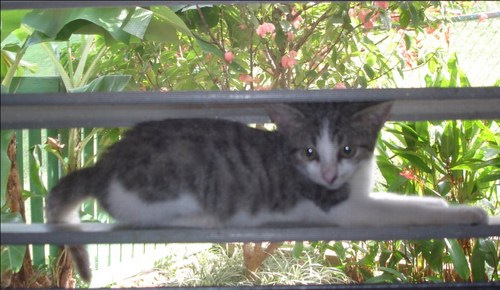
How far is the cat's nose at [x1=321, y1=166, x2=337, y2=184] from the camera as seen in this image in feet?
4.46

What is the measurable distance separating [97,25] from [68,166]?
0.78 meters

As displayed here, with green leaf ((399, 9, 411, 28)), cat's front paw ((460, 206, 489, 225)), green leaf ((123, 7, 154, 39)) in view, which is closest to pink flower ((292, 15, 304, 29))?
green leaf ((399, 9, 411, 28))

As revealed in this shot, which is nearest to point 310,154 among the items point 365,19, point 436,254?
point 365,19

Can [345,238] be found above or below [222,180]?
below

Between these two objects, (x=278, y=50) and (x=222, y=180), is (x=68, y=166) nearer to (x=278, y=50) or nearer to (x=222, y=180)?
(x=278, y=50)

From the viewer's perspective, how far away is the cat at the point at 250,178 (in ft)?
4.35

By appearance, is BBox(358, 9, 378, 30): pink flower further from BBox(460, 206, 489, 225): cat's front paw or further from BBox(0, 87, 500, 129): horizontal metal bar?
BBox(460, 206, 489, 225): cat's front paw

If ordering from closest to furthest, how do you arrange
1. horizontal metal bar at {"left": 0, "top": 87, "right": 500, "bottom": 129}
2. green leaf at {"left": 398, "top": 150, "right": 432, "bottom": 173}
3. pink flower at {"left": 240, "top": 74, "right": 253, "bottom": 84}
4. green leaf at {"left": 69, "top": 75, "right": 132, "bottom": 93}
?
horizontal metal bar at {"left": 0, "top": 87, "right": 500, "bottom": 129}, green leaf at {"left": 69, "top": 75, "right": 132, "bottom": 93}, pink flower at {"left": 240, "top": 74, "right": 253, "bottom": 84}, green leaf at {"left": 398, "top": 150, "right": 432, "bottom": 173}

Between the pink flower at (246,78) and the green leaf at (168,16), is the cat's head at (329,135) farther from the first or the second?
the pink flower at (246,78)

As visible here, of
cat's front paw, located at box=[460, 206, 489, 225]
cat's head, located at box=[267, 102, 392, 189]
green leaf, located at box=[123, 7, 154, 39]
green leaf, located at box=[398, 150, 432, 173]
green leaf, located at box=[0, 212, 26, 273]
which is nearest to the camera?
cat's front paw, located at box=[460, 206, 489, 225]

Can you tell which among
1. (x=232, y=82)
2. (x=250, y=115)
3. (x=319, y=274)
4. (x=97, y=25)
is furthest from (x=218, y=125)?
(x=319, y=274)

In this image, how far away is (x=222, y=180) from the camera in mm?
→ 1388

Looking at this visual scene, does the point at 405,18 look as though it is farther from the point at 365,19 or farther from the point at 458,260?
the point at 458,260

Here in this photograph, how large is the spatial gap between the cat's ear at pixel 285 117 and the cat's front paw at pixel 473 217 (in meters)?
0.45
